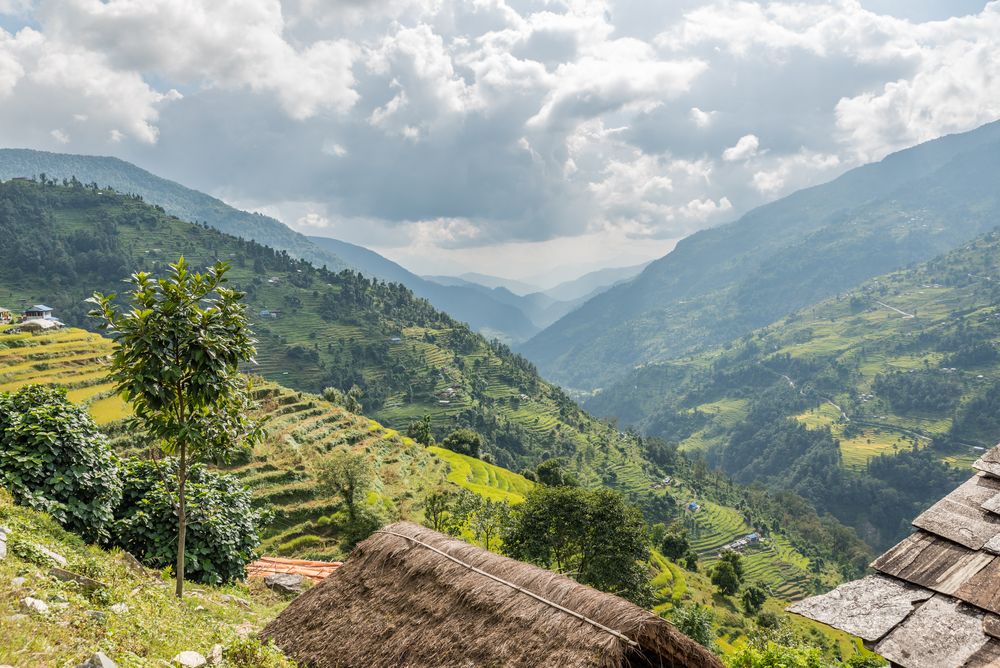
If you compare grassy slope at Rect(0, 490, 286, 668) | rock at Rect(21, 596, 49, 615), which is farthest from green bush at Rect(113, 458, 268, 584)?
rock at Rect(21, 596, 49, 615)

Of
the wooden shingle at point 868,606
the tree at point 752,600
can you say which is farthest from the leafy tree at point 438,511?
the tree at point 752,600

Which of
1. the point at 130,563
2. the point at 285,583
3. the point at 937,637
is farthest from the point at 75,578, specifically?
the point at 937,637

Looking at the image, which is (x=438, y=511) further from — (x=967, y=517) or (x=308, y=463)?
(x=967, y=517)

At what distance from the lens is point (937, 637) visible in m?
4.25

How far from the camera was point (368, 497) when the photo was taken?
30156mm

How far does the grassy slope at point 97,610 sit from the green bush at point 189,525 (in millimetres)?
1108

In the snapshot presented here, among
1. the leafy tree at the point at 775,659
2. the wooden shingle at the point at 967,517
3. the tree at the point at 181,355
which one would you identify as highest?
the tree at the point at 181,355

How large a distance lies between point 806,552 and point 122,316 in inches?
4636

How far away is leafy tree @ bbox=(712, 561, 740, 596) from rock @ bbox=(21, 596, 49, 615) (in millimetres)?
61467

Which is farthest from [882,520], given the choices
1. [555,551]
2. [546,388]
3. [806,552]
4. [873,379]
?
[555,551]

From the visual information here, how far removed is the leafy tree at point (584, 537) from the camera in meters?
31.6

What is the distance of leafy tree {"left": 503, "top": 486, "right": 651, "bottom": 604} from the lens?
104 ft

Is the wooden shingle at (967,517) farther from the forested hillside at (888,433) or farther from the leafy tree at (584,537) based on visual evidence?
the forested hillside at (888,433)

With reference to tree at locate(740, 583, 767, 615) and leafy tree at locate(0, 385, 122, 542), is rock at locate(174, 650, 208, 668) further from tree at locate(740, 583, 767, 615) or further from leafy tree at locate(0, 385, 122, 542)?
tree at locate(740, 583, 767, 615)
